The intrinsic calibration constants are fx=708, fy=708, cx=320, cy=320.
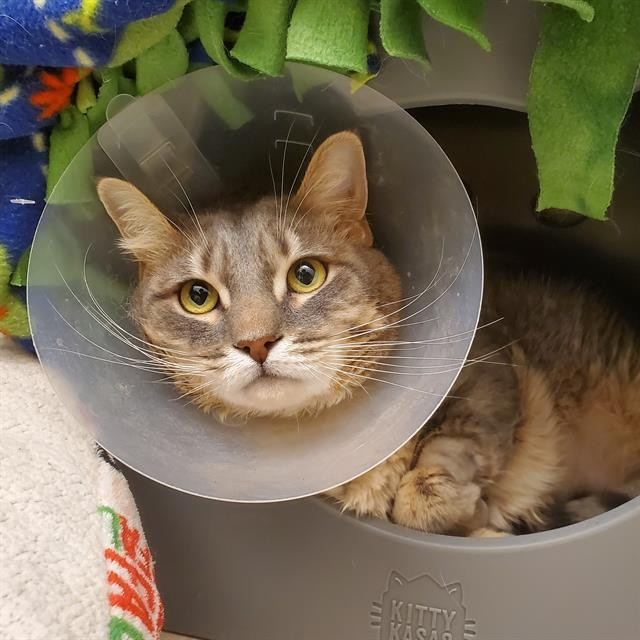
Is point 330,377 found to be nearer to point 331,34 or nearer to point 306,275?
point 306,275

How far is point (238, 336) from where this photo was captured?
2.96 ft

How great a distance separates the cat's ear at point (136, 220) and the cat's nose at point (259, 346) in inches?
10.3

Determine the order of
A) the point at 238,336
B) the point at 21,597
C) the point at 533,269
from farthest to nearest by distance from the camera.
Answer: the point at 533,269, the point at 238,336, the point at 21,597

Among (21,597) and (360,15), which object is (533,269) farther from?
(21,597)

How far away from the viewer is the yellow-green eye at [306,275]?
997 millimetres

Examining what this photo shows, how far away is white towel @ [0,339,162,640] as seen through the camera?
0.80 metres

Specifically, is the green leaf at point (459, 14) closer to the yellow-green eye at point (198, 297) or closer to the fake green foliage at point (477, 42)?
the fake green foliage at point (477, 42)

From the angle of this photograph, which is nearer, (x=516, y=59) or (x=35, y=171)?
(x=516, y=59)

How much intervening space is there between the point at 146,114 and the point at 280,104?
0.19 metres

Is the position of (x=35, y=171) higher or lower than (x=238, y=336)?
higher

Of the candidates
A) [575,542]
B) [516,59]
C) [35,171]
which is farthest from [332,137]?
[575,542]

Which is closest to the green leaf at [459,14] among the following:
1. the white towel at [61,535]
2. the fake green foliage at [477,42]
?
the fake green foliage at [477,42]

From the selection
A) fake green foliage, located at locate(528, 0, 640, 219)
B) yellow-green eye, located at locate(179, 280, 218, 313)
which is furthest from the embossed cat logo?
fake green foliage, located at locate(528, 0, 640, 219)

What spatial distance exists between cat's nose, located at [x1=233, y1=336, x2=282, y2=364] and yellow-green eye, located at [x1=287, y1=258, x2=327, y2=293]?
121 millimetres
